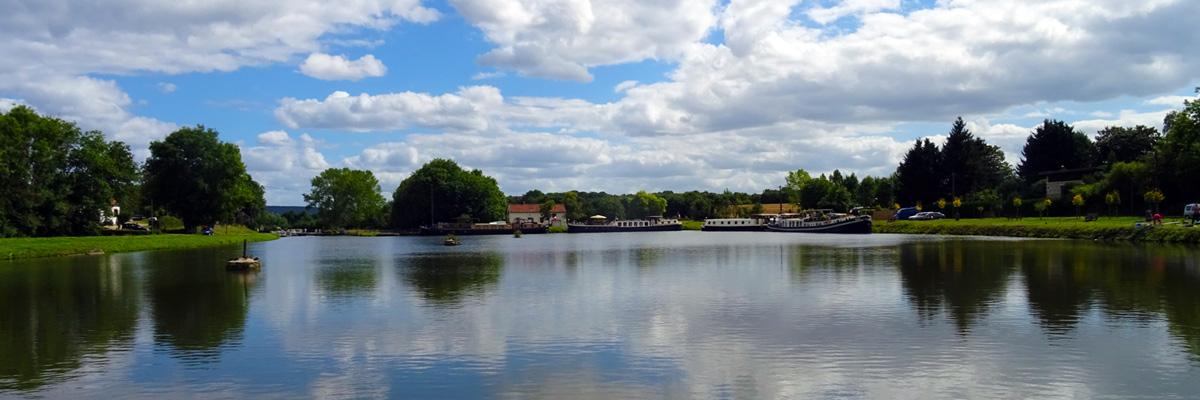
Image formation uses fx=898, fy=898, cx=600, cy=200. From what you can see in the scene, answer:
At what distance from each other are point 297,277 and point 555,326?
23.9 meters

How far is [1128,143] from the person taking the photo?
112m

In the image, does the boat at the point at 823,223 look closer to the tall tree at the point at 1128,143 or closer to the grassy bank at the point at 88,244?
the tall tree at the point at 1128,143

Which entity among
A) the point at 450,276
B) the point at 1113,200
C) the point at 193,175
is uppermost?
the point at 193,175

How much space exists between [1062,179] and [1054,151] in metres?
19.7

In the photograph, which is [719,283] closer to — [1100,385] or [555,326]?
[555,326]

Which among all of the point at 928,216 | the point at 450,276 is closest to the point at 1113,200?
the point at 928,216

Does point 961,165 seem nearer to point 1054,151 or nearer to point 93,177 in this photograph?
point 1054,151

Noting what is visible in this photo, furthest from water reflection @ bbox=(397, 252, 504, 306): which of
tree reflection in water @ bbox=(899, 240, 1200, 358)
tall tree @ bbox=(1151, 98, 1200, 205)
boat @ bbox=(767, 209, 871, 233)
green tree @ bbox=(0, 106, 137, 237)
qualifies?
boat @ bbox=(767, 209, 871, 233)

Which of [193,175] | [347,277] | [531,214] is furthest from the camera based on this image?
[531,214]

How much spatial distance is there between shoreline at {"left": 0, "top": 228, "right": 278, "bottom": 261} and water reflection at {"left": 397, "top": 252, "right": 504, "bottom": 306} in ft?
82.2

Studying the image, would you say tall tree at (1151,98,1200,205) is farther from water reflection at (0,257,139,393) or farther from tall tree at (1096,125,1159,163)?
water reflection at (0,257,139,393)

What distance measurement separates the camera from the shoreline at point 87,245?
59766 millimetres

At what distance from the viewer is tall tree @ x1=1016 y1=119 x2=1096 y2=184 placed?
12050cm

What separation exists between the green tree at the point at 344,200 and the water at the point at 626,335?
130766 mm
